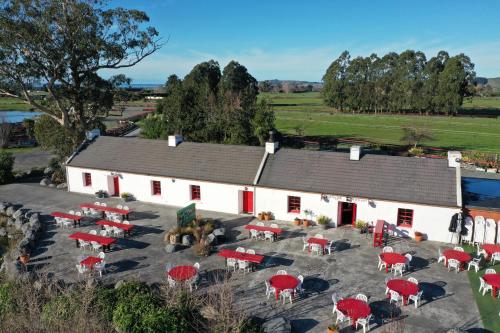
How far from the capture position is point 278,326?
14.2 m

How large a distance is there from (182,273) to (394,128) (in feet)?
225

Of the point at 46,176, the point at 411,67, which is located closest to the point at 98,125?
the point at 46,176

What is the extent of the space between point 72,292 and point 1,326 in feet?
9.48

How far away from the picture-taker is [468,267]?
1969cm

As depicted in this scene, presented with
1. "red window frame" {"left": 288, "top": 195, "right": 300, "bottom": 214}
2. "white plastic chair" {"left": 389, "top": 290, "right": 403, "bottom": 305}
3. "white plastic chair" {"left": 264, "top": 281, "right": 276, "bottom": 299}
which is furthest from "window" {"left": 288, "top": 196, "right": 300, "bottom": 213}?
"white plastic chair" {"left": 389, "top": 290, "right": 403, "bottom": 305}

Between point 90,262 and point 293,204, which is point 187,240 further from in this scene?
point 293,204

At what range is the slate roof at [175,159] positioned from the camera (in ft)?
92.6

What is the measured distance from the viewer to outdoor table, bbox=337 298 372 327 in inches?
564

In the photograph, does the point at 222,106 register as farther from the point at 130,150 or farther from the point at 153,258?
the point at 153,258

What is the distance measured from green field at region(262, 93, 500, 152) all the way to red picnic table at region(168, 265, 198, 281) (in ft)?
141

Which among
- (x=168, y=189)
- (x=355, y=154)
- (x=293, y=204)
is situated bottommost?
(x=293, y=204)

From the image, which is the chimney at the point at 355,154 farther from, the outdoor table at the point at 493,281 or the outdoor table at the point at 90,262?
the outdoor table at the point at 90,262

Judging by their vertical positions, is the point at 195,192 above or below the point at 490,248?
above

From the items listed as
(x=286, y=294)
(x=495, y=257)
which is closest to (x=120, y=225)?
(x=286, y=294)
